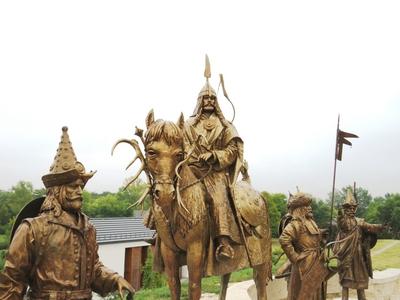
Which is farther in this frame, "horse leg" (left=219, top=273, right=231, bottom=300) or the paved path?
the paved path

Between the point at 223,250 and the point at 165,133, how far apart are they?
1.88 m

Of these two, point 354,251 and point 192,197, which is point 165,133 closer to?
point 192,197

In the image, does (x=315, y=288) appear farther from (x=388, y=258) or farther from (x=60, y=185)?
(x=388, y=258)

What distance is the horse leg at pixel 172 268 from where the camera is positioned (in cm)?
577

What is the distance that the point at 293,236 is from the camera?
248 inches

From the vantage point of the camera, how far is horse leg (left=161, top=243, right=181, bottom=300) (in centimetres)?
577

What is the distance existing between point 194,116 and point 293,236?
2.24 meters

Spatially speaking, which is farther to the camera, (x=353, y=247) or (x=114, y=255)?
(x=114, y=255)

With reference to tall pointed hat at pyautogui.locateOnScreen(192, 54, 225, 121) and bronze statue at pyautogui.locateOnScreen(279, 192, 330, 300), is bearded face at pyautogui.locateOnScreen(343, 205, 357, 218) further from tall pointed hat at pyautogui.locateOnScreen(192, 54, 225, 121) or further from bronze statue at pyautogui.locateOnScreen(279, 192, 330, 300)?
tall pointed hat at pyautogui.locateOnScreen(192, 54, 225, 121)

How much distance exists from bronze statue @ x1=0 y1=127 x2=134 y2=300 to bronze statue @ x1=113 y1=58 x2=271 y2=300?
0.99 metres

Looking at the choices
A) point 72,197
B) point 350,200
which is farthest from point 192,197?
point 350,200

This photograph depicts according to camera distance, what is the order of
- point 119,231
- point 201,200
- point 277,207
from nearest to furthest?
point 201,200
point 119,231
point 277,207

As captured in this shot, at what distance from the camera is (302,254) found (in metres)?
6.22

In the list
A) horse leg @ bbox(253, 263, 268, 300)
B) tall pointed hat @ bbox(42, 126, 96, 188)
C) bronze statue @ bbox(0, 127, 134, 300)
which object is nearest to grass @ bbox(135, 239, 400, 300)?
horse leg @ bbox(253, 263, 268, 300)
